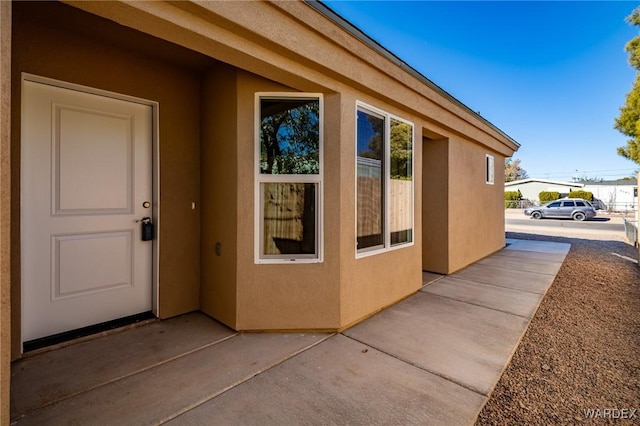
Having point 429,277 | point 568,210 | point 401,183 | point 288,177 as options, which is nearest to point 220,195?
point 288,177

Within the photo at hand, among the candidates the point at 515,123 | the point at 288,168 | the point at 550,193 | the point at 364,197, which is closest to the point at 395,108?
the point at 364,197

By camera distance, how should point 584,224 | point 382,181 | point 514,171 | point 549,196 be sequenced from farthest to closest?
point 514,171 < point 549,196 < point 584,224 < point 382,181

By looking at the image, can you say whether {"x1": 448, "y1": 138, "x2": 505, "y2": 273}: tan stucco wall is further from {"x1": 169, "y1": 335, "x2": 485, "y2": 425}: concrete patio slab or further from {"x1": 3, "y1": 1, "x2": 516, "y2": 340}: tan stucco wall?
{"x1": 169, "y1": 335, "x2": 485, "y2": 425}: concrete patio slab

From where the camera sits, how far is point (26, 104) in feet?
8.84

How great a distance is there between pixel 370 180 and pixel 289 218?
4.03ft

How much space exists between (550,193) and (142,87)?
122ft

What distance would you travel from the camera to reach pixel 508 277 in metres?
5.54

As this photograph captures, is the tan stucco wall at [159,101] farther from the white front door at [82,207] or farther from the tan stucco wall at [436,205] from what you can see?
the tan stucco wall at [436,205]

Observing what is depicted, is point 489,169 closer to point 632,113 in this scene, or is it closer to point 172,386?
point 172,386

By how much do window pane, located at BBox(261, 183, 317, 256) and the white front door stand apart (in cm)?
148

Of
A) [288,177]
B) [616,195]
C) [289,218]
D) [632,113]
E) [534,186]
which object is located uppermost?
[632,113]

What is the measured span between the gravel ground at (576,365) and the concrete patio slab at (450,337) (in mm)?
125

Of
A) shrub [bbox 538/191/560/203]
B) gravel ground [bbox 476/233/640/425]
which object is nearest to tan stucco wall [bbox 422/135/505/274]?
gravel ground [bbox 476/233/640/425]

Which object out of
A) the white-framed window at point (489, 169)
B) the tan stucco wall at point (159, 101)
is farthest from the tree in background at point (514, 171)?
the tan stucco wall at point (159, 101)
